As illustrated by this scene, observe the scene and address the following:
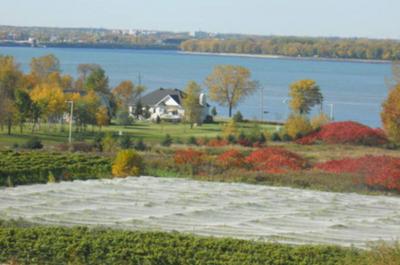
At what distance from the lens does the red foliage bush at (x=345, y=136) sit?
128 feet

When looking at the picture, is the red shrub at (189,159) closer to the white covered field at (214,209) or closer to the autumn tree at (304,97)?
the white covered field at (214,209)

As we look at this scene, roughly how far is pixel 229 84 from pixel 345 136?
22452 mm

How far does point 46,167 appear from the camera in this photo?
66.6 ft

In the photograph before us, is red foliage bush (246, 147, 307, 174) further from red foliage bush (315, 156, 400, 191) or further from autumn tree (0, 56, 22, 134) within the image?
autumn tree (0, 56, 22, 134)

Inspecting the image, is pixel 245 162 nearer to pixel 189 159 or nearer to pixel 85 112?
pixel 189 159

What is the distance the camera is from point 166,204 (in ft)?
50.6

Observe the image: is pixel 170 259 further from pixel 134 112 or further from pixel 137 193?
pixel 134 112

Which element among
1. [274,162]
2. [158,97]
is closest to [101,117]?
[158,97]

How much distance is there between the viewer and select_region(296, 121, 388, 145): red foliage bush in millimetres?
38969

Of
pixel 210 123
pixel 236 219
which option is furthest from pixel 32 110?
pixel 236 219

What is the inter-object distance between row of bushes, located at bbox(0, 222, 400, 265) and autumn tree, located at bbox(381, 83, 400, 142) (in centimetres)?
2956

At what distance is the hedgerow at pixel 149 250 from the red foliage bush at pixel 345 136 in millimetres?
27597

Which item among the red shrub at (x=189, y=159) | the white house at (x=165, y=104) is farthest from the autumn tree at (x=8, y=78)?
the red shrub at (x=189, y=159)

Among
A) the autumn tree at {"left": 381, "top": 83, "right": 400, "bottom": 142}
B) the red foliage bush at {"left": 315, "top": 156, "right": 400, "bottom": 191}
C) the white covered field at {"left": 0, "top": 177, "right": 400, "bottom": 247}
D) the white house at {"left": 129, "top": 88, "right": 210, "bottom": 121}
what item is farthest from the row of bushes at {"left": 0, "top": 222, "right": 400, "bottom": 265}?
the white house at {"left": 129, "top": 88, "right": 210, "bottom": 121}
